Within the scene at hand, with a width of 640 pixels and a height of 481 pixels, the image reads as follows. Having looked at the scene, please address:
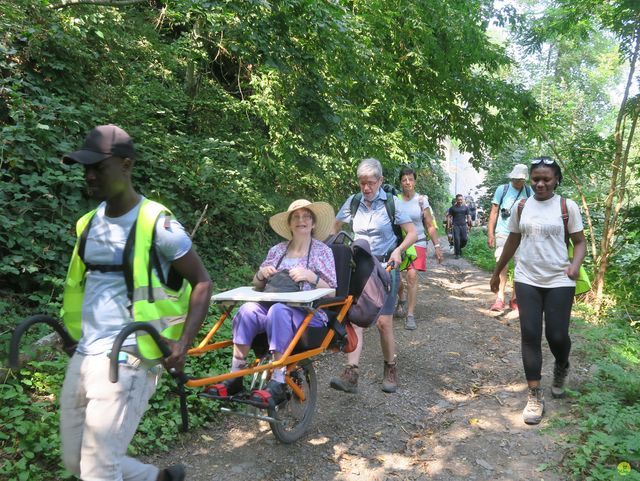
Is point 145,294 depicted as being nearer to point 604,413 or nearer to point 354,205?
point 354,205

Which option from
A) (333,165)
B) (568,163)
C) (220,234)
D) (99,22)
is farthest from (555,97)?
(99,22)

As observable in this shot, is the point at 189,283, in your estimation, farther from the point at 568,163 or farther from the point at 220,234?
the point at 568,163

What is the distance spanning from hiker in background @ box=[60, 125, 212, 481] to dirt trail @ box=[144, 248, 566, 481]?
1.61 m

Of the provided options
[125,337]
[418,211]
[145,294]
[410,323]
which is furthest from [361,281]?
[418,211]

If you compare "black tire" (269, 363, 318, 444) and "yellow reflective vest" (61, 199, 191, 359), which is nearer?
"yellow reflective vest" (61, 199, 191, 359)

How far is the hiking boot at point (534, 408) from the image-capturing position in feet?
14.0

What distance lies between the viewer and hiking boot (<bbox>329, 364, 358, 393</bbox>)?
484 cm

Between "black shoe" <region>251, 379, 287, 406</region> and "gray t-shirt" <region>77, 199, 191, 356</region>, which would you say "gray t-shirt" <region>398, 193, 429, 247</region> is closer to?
"black shoe" <region>251, 379, 287, 406</region>

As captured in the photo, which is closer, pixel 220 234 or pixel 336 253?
pixel 336 253

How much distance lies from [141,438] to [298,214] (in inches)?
81.1

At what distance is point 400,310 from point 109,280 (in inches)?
243

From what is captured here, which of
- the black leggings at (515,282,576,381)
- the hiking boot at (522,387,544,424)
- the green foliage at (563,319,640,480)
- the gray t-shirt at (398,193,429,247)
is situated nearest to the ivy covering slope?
the gray t-shirt at (398,193,429,247)

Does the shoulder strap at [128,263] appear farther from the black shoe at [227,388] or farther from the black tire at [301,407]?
the black tire at [301,407]

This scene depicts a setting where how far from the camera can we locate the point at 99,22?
22.6 ft
